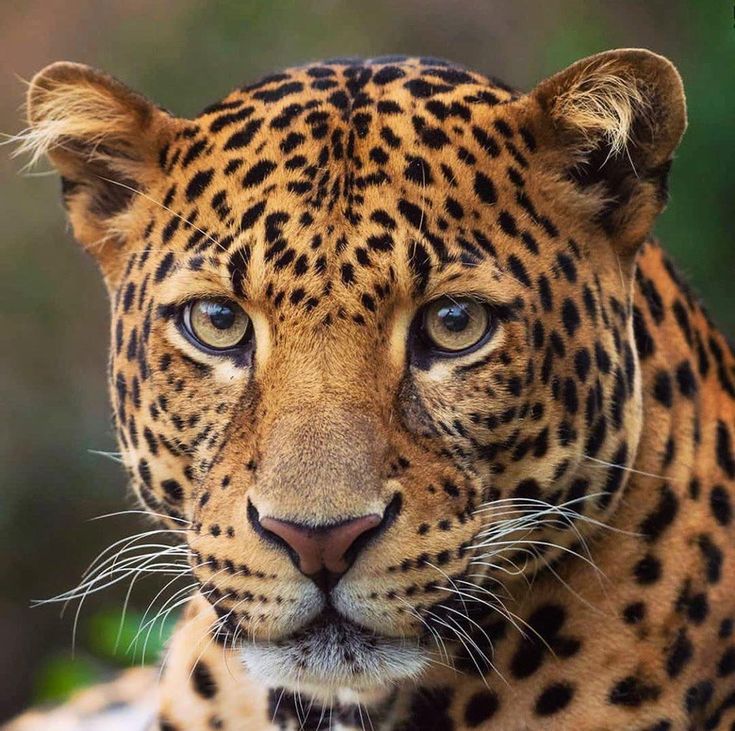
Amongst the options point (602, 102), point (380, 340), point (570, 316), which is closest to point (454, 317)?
point (380, 340)

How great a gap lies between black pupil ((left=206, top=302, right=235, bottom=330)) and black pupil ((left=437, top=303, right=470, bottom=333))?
57cm

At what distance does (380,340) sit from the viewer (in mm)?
3547

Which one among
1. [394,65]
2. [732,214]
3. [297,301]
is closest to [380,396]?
[297,301]

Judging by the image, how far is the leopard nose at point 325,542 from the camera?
3.21 m

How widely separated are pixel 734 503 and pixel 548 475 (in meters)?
0.67

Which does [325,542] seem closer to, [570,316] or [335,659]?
[335,659]

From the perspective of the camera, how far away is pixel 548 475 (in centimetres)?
372

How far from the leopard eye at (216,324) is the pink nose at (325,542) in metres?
0.65

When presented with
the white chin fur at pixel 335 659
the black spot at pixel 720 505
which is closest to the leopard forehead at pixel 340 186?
the white chin fur at pixel 335 659

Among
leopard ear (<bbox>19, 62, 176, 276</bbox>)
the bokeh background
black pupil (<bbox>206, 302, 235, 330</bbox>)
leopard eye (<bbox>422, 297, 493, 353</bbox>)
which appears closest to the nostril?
leopard eye (<bbox>422, 297, 493, 353</bbox>)

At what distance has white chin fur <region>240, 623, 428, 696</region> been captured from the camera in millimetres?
3426

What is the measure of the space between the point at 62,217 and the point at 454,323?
733cm

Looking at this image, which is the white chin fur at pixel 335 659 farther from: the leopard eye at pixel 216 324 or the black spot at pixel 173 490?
the leopard eye at pixel 216 324

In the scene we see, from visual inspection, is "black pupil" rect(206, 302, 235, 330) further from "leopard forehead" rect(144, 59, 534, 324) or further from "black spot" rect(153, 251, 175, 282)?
"black spot" rect(153, 251, 175, 282)
